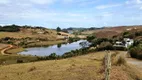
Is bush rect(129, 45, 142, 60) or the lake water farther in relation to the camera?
the lake water

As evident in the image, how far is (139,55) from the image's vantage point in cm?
3509

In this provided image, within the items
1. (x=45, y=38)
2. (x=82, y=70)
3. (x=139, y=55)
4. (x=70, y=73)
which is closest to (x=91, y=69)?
(x=82, y=70)

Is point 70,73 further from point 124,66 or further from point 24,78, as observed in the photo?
point 124,66

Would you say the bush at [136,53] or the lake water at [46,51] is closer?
the bush at [136,53]

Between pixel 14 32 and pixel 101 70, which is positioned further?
pixel 14 32

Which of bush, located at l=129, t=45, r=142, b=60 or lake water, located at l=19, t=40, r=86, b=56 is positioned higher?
bush, located at l=129, t=45, r=142, b=60

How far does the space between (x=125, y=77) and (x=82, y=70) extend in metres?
3.28

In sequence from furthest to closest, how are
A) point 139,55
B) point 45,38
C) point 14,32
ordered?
point 14,32
point 45,38
point 139,55

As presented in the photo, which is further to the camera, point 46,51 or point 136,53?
point 46,51

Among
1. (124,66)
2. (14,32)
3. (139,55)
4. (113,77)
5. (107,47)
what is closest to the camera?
(113,77)

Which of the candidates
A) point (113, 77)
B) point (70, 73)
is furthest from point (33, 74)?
point (113, 77)

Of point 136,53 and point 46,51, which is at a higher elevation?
point 136,53

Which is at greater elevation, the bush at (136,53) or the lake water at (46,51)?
the bush at (136,53)

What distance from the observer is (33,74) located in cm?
1819
